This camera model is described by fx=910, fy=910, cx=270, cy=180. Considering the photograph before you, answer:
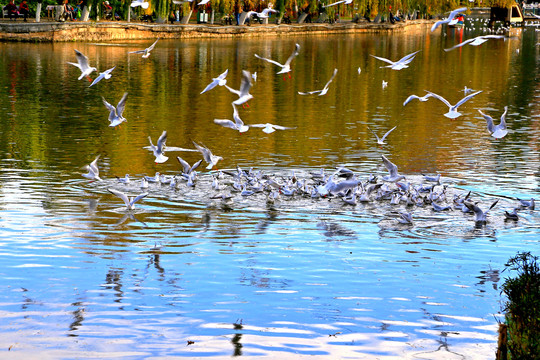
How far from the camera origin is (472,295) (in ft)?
29.7

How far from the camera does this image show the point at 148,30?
5462 cm

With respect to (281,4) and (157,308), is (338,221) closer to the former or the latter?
(157,308)

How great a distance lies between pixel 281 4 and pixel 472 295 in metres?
54.0

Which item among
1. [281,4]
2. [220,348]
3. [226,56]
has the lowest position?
[220,348]

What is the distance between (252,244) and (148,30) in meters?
45.3

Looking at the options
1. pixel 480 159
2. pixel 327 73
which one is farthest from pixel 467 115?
pixel 327 73

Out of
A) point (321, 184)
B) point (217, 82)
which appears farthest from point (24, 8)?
point (321, 184)

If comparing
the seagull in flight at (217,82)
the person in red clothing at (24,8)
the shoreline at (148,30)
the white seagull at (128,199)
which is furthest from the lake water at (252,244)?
the person in red clothing at (24,8)

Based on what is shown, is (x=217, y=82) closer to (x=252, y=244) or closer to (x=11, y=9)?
(x=252, y=244)

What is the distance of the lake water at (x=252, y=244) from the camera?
26.0ft

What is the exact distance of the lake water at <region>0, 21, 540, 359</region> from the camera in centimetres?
792

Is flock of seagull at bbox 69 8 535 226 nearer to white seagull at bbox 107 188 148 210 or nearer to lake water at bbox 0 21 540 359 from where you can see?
white seagull at bbox 107 188 148 210

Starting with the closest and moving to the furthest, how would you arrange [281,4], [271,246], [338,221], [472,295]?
[472,295] < [271,246] < [338,221] < [281,4]

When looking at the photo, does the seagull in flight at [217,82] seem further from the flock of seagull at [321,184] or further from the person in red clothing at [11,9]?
the person in red clothing at [11,9]
